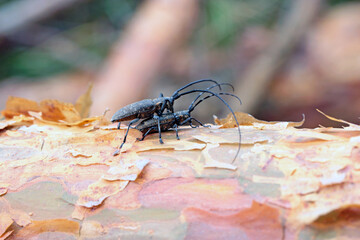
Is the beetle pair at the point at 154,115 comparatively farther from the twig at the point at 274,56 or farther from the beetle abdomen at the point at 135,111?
the twig at the point at 274,56

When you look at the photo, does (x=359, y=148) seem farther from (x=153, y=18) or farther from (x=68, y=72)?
(x=68, y=72)

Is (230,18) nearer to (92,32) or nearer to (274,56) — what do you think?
(274,56)

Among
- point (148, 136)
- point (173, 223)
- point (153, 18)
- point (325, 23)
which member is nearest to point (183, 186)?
point (173, 223)

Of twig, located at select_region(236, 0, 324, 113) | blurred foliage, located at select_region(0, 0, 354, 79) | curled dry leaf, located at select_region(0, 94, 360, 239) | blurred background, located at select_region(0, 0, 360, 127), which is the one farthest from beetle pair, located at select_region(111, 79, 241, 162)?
blurred foliage, located at select_region(0, 0, 354, 79)

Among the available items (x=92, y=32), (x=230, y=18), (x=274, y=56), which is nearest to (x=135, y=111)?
(x=274, y=56)

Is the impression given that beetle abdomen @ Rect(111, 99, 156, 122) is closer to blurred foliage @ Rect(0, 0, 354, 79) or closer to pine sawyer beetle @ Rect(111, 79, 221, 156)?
pine sawyer beetle @ Rect(111, 79, 221, 156)
